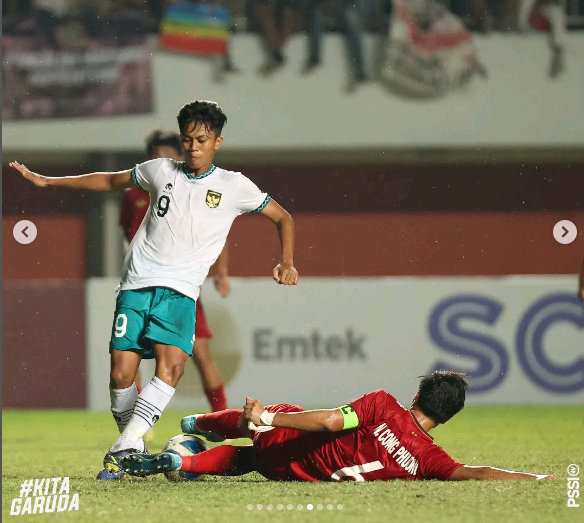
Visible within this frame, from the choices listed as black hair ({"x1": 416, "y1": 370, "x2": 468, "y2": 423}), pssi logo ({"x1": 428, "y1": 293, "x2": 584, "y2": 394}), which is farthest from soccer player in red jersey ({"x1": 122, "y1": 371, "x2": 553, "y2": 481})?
pssi logo ({"x1": 428, "y1": 293, "x2": 584, "y2": 394})

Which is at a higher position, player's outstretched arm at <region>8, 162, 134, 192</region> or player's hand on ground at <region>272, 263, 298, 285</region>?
player's outstretched arm at <region>8, 162, 134, 192</region>

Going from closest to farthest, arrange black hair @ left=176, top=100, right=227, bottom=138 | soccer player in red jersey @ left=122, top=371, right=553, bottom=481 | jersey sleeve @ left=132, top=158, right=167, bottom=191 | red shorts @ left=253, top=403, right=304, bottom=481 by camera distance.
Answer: soccer player in red jersey @ left=122, top=371, right=553, bottom=481 < red shorts @ left=253, top=403, right=304, bottom=481 < black hair @ left=176, top=100, right=227, bottom=138 < jersey sleeve @ left=132, top=158, right=167, bottom=191

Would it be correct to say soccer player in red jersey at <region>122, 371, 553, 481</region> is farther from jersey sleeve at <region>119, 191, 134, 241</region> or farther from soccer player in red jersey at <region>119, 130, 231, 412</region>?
jersey sleeve at <region>119, 191, 134, 241</region>

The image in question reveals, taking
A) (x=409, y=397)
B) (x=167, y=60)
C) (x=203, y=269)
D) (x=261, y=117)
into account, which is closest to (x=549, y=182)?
(x=261, y=117)

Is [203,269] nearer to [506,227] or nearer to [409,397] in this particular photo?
[409,397]

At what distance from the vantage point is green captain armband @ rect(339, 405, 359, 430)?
186 inches

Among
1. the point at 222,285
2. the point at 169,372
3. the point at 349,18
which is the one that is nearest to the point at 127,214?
the point at 222,285

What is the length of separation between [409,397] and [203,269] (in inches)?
178

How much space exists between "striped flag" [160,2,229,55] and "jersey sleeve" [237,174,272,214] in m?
9.03

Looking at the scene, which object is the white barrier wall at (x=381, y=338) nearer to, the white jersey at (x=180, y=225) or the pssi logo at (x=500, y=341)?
the pssi logo at (x=500, y=341)

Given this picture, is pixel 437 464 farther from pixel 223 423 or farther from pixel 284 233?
pixel 284 233

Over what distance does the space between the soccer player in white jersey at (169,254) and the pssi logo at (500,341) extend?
14.6 ft

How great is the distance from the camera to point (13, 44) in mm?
14602

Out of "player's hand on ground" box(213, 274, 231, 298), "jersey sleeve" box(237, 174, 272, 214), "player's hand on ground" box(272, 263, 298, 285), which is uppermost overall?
"jersey sleeve" box(237, 174, 272, 214)
